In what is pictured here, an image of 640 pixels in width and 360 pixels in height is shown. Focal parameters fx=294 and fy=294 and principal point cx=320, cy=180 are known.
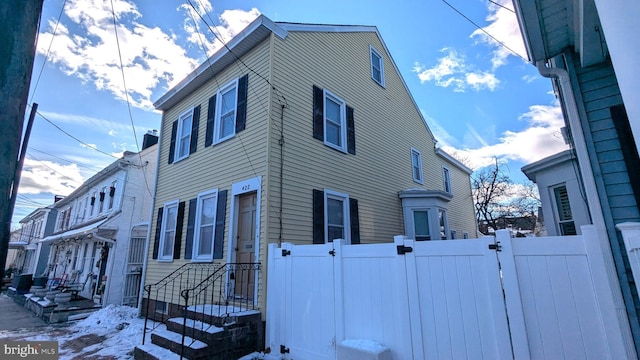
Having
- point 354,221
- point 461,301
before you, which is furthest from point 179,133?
point 461,301

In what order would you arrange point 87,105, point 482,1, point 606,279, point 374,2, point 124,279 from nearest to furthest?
point 606,279, point 482,1, point 374,2, point 87,105, point 124,279

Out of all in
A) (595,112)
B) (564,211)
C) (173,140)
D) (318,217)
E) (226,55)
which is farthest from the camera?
(173,140)

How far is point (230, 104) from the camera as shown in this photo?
780cm

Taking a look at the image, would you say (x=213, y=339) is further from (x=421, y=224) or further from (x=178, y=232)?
(x=421, y=224)

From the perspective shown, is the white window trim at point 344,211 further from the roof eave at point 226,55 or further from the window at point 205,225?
the roof eave at point 226,55

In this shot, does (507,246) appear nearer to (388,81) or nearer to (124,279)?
(388,81)

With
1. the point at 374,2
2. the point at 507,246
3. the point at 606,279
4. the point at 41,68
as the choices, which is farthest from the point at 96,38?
the point at 606,279

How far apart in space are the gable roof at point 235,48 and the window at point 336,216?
→ 13.3ft

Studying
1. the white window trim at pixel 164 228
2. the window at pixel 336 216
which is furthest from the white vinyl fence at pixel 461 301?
the white window trim at pixel 164 228

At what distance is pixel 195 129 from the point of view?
8773 millimetres

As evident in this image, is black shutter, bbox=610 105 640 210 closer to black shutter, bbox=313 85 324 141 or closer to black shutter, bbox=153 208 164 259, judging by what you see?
black shutter, bbox=313 85 324 141

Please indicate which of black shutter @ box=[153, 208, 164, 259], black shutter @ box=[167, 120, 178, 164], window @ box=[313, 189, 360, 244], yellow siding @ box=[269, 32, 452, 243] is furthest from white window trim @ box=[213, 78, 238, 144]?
black shutter @ box=[153, 208, 164, 259]

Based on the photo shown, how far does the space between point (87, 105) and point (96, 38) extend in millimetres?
3585

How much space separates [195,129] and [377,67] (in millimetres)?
6855
